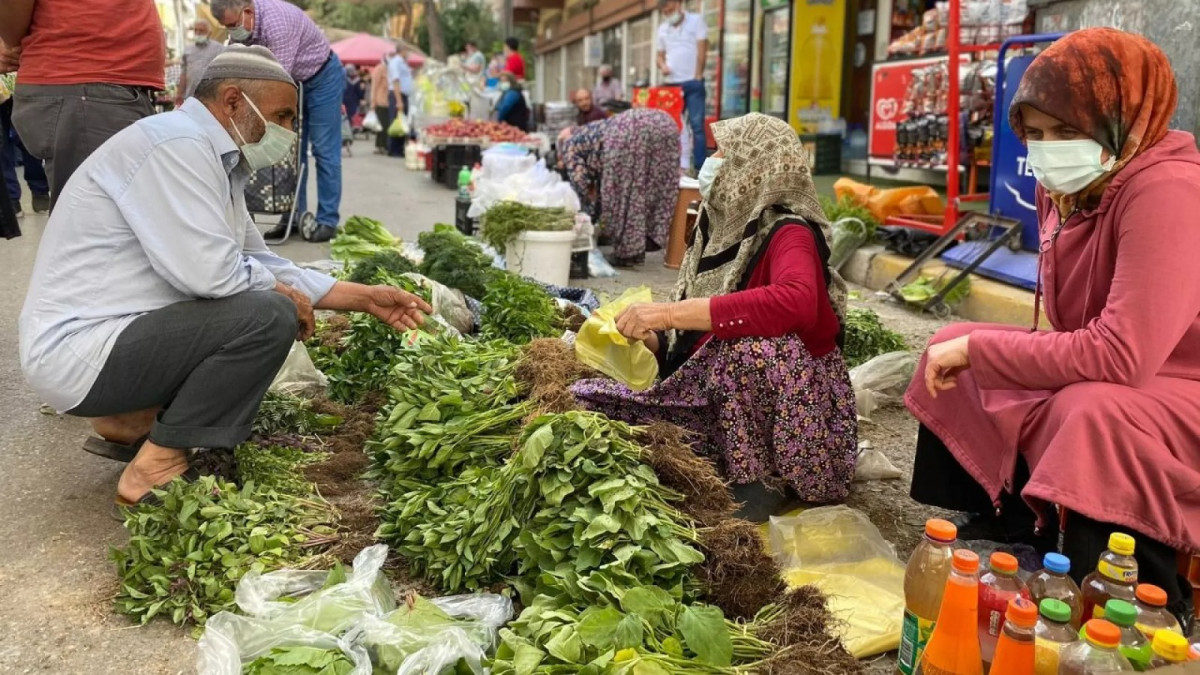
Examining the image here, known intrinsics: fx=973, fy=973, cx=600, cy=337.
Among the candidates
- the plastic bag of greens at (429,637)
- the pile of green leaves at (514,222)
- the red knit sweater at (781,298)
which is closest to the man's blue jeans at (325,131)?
the pile of green leaves at (514,222)

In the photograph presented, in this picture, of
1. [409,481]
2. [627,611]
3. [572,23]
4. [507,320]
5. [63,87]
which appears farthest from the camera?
[572,23]

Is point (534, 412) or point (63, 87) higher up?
point (63, 87)

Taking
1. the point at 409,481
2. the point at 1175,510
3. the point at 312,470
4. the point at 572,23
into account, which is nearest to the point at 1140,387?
the point at 1175,510

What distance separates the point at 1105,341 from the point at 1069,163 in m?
0.46

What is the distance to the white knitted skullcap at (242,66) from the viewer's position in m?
2.88

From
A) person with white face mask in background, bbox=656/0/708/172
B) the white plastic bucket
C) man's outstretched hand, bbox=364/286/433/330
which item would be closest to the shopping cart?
the white plastic bucket

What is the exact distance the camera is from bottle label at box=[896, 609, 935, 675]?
1.96 meters

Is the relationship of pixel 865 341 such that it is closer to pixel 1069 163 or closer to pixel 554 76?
pixel 1069 163

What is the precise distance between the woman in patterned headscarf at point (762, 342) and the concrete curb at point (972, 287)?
273cm

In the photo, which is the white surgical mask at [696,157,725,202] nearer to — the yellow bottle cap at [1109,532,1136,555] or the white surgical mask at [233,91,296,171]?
the white surgical mask at [233,91,296,171]

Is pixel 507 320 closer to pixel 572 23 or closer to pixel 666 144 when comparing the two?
pixel 666 144

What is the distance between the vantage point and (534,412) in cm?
298

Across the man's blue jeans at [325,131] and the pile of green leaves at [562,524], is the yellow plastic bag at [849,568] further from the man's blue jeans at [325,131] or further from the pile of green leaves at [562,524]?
the man's blue jeans at [325,131]

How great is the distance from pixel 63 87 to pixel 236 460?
1.99 m
